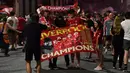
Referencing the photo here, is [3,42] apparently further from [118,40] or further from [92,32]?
[118,40]

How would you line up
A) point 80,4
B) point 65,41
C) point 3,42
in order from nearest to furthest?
1. point 65,41
2. point 3,42
3. point 80,4

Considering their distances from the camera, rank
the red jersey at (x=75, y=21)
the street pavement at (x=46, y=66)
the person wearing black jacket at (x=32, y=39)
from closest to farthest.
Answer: the person wearing black jacket at (x=32, y=39) < the street pavement at (x=46, y=66) < the red jersey at (x=75, y=21)

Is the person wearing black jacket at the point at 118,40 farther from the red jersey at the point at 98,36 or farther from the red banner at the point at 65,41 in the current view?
the red banner at the point at 65,41

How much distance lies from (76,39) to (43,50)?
1032 millimetres

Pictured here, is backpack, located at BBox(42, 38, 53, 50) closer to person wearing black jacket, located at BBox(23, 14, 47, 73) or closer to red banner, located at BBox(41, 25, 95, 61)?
red banner, located at BBox(41, 25, 95, 61)

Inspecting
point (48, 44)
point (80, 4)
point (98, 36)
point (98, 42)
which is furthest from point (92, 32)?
point (80, 4)

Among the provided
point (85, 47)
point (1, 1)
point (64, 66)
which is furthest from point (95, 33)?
point (1, 1)

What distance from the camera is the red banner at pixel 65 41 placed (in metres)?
11.1

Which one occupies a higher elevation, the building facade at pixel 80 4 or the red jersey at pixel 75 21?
the building facade at pixel 80 4

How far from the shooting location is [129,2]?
3344cm

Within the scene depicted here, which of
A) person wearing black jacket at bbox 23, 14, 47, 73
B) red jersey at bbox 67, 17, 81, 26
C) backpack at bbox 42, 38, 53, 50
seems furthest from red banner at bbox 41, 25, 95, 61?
person wearing black jacket at bbox 23, 14, 47, 73

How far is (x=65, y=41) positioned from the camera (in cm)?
1139

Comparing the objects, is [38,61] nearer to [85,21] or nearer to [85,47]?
[85,47]

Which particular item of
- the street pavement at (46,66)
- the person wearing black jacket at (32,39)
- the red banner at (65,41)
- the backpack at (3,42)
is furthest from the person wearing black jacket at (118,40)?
the backpack at (3,42)
